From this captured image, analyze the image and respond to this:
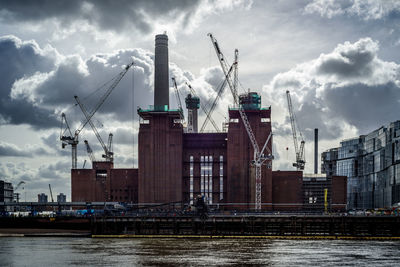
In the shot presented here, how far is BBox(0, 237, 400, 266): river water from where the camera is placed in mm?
68375

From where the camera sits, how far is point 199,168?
189750 millimetres

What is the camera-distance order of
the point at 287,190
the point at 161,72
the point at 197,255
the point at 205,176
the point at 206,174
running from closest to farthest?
the point at 197,255, the point at 287,190, the point at 205,176, the point at 206,174, the point at 161,72

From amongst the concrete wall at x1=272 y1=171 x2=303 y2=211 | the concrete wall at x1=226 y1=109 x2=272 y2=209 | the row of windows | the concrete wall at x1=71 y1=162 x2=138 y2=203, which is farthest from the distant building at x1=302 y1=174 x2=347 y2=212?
the concrete wall at x1=71 y1=162 x2=138 y2=203

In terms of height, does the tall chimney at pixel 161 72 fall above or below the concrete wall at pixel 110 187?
above

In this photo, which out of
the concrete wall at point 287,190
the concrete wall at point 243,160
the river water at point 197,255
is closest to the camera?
the river water at point 197,255

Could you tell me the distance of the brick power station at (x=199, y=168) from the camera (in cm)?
18350

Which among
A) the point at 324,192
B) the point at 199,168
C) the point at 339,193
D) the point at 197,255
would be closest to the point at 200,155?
the point at 199,168

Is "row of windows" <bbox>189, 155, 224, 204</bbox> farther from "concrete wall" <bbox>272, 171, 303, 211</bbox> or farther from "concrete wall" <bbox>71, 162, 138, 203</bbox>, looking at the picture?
"concrete wall" <bbox>71, 162, 138, 203</bbox>

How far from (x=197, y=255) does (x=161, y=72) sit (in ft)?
400

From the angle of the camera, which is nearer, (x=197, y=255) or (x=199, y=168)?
(x=197, y=255)

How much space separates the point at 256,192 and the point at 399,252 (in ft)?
331

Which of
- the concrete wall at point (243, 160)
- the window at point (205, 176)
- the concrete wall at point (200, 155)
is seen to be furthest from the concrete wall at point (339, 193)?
the window at point (205, 176)

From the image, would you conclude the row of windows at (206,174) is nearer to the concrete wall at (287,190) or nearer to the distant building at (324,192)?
the concrete wall at (287,190)

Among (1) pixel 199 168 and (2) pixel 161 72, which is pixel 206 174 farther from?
(2) pixel 161 72
